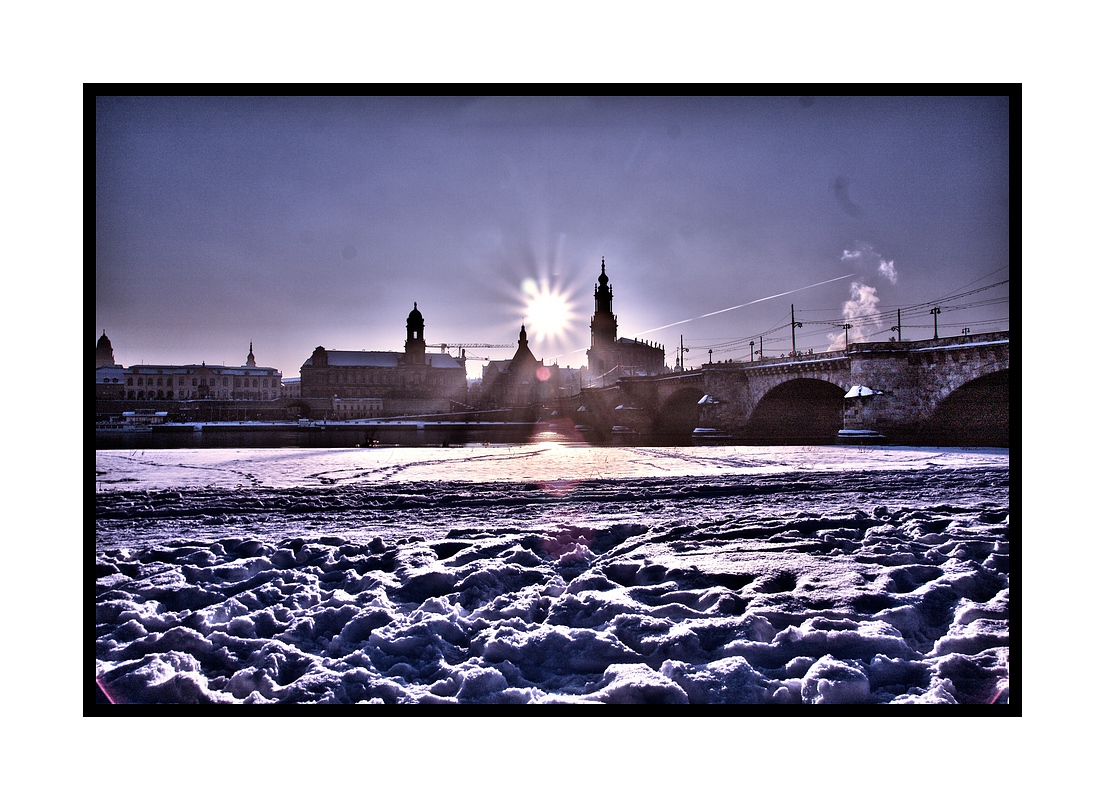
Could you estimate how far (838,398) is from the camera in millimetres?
17688

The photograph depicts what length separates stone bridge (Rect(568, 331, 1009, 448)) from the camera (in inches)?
423

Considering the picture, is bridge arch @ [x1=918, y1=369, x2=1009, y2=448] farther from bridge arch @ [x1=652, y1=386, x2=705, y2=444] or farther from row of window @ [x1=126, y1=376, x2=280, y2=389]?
row of window @ [x1=126, y1=376, x2=280, y2=389]

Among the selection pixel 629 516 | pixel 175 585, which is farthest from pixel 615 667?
pixel 175 585

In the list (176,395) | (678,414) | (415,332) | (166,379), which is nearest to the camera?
(415,332)

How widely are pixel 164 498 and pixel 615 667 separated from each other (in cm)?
500

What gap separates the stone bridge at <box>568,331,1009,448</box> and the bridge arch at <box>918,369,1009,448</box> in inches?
1.0

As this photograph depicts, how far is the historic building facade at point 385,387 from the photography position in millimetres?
9156

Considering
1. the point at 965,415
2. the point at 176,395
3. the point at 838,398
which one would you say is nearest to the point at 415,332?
the point at 176,395

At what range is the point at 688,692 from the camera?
7.98 feet

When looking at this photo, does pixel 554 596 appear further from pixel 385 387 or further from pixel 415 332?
pixel 385 387

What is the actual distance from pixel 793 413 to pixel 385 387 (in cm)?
1645

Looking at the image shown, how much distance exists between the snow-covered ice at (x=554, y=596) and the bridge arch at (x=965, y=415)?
595 cm

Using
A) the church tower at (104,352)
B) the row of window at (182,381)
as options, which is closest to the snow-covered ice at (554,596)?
the row of window at (182,381)

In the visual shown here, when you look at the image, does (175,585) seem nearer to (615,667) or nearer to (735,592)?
(615,667)
